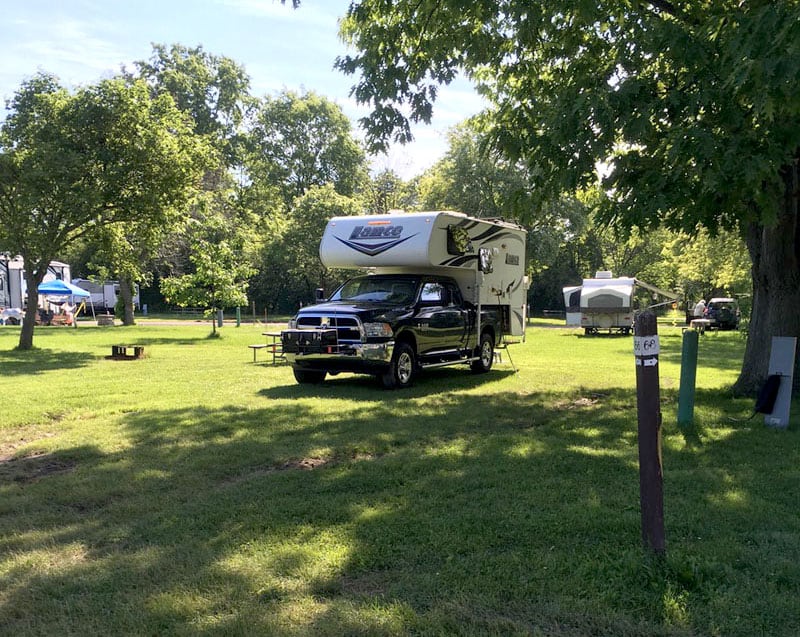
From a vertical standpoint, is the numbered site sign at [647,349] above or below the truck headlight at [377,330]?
above

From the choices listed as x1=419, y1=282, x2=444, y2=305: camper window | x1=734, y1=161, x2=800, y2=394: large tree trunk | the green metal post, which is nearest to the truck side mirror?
x1=419, y1=282, x2=444, y2=305: camper window

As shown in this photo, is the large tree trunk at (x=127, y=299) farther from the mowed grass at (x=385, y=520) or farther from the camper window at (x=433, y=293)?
the mowed grass at (x=385, y=520)

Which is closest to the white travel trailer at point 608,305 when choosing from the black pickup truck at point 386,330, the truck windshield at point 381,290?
the black pickup truck at point 386,330

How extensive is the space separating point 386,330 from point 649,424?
685cm

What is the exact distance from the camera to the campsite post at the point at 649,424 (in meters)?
3.55

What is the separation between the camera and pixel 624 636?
2910mm

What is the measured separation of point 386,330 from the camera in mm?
10227

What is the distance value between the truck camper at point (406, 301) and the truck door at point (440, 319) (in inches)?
0.7

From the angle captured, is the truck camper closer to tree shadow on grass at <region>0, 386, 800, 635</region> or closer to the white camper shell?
the white camper shell

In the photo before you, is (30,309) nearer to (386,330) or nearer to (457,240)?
(386,330)

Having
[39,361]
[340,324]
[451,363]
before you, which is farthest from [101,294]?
[340,324]

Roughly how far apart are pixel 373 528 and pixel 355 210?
117 feet

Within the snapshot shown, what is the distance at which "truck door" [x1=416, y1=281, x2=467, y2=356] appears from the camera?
11.1m

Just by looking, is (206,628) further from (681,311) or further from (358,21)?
(681,311)
